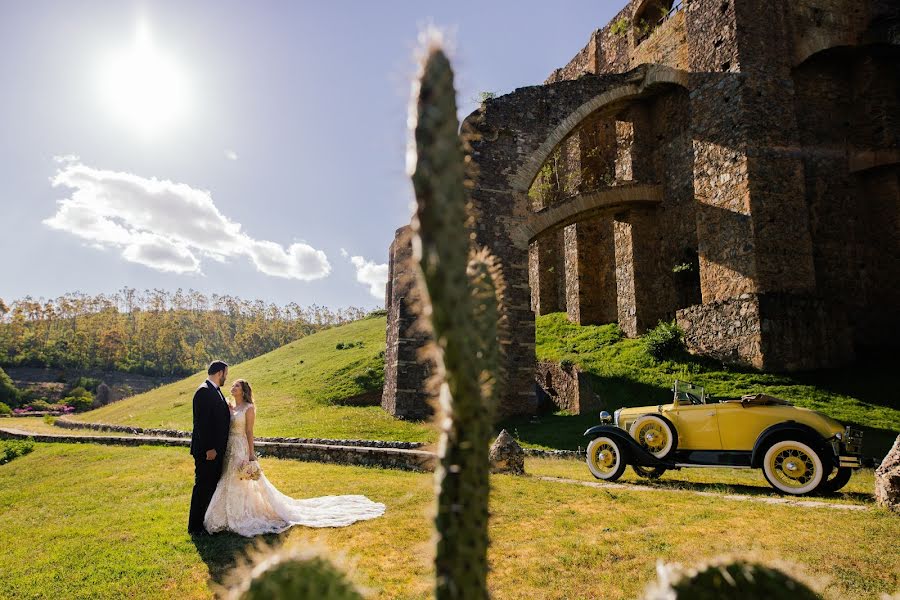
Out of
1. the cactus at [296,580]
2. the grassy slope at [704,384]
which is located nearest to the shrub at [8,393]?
the grassy slope at [704,384]

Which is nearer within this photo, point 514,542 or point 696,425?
point 514,542

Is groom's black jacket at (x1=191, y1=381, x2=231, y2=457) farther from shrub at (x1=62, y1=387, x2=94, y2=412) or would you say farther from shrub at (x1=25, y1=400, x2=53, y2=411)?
shrub at (x1=25, y1=400, x2=53, y2=411)

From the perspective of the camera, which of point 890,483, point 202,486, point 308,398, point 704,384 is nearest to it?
point 890,483

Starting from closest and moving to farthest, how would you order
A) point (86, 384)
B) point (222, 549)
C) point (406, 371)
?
point (222, 549), point (406, 371), point (86, 384)

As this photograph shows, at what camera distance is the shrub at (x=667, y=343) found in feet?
46.8

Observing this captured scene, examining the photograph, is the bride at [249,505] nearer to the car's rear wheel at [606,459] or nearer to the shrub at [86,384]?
the car's rear wheel at [606,459]

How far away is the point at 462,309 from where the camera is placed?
3.78 ft

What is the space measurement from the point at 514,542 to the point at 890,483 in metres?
3.73

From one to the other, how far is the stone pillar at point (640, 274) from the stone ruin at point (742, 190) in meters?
0.06

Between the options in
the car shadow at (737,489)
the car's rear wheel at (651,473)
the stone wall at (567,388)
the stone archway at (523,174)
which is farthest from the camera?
the stone wall at (567,388)

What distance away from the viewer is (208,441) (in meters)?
5.77

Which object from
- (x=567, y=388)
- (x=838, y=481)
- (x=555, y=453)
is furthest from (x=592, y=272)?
(x=838, y=481)

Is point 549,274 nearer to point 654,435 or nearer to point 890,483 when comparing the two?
point 654,435

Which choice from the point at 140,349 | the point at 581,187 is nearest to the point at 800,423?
the point at 581,187
